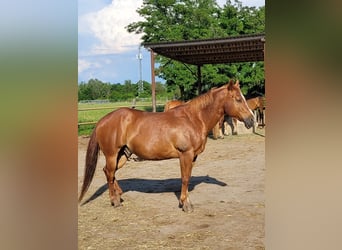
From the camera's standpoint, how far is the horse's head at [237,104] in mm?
3635

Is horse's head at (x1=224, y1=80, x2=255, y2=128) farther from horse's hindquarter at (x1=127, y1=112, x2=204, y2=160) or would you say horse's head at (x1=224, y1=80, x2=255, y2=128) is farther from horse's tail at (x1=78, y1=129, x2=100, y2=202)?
horse's tail at (x1=78, y1=129, x2=100, y2=202)

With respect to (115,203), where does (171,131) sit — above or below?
above

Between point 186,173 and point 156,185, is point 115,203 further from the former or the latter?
point 156,185

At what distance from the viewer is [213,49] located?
10.5 m

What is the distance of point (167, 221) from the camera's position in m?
3.38

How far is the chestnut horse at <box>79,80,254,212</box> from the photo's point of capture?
3.64 metres

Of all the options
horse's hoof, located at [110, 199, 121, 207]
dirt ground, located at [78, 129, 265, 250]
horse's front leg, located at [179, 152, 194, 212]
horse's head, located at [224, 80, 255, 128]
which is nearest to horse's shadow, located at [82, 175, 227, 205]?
dirt ground, located at [78, 129, 265, 250]

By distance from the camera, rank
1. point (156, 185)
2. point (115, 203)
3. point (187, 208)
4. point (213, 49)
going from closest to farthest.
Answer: point (187, 208) < point (115, 203) < point (156, 185) < point (213, 49)

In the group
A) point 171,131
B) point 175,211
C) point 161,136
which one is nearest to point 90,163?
point 161,136

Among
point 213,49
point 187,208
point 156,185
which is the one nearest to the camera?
point 187,208

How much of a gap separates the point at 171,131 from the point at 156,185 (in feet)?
4.81

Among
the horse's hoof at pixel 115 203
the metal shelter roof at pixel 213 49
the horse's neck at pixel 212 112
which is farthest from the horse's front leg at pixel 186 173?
the metal shelter roof at pixel 213 49
